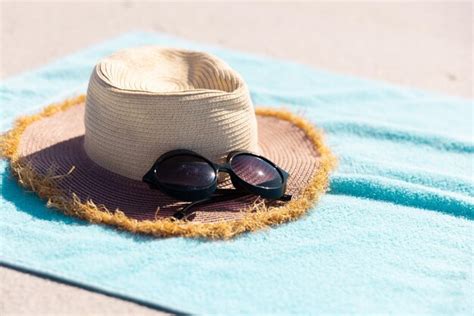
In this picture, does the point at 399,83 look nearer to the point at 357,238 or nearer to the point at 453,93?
the point at 453,93

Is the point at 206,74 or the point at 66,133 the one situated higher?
the point at 206,74

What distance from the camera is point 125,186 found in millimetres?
2221

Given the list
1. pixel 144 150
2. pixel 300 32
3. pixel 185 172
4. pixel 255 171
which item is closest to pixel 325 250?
pixel 255 171

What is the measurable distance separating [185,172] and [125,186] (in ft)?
0.80

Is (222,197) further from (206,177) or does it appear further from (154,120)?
(154,120)

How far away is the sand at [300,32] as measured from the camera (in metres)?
3.75

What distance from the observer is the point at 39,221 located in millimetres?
2029

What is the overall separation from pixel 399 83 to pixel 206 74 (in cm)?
150

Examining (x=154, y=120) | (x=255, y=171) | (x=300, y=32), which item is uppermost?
(x=154, y=120)

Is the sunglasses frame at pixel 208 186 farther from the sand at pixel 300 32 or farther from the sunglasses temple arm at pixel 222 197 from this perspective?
the sand at pixel 300 32

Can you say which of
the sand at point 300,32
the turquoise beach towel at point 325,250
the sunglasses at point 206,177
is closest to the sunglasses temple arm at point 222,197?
the sunglasses at point 206,177

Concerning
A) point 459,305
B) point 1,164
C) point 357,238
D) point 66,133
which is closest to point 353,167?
point 357,238

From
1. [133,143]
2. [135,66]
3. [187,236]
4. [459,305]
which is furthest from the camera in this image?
[135,66]

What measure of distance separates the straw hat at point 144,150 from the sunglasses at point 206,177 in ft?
0.13
